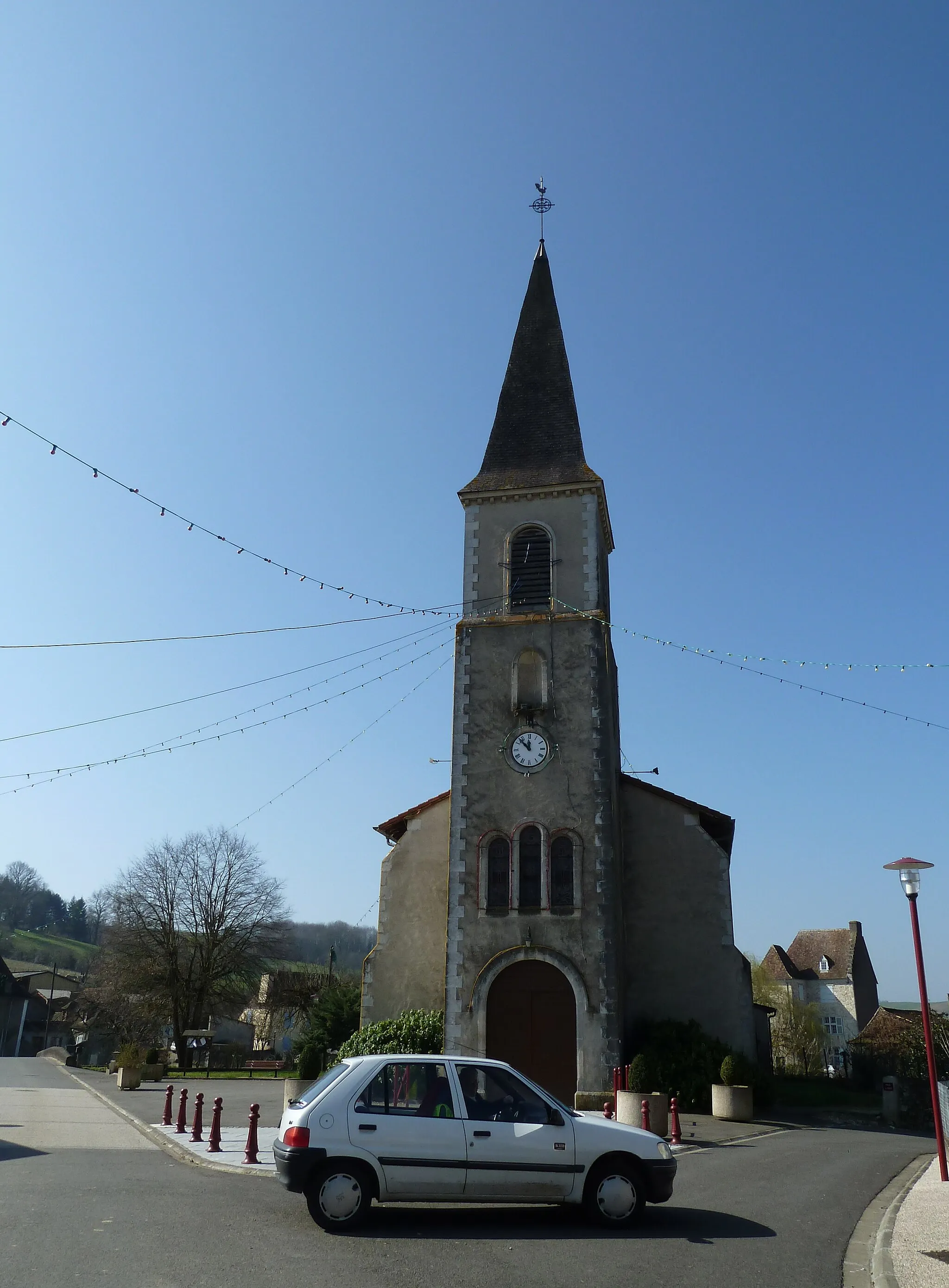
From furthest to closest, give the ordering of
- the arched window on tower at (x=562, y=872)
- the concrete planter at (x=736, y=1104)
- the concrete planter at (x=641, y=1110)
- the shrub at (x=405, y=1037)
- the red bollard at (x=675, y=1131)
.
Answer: the arched window on tower at (x=562, y=872)
the shrub at (x=405, y=1037)
the concrete planter at (x=736, y=1104)
the red bollard at (x=675, y=1131)
the concrete planter at (x=641, y=1110)

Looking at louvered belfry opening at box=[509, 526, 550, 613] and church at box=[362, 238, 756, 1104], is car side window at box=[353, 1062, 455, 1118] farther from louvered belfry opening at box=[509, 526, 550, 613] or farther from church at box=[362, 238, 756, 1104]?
louvered belfry opening at box=[509, 526, 550, 613]

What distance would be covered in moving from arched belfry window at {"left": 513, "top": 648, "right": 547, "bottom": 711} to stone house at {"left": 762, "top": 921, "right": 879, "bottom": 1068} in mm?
38303

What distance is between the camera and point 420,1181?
27.7 feet

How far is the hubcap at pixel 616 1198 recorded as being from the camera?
8711mm

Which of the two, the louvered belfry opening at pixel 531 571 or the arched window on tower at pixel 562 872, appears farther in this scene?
the louvered belfry opening at pixel 531 571

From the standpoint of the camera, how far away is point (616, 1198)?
28.7 feet

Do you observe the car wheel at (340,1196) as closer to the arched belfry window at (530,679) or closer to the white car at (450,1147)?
the white car at (450,1147)

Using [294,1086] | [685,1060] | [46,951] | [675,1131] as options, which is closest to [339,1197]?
[675,1131]

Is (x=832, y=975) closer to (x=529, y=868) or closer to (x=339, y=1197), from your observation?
(x=529, y=868)

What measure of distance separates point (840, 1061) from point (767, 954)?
940 cm

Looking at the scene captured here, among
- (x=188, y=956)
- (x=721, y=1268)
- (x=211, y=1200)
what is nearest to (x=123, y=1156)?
(x=211, y=1200)

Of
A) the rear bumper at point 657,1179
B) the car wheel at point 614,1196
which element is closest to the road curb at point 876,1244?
the rear bumper at point 657,1179

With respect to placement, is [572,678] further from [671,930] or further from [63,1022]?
[63,1022]

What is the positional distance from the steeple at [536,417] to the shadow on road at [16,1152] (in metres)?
18.1
